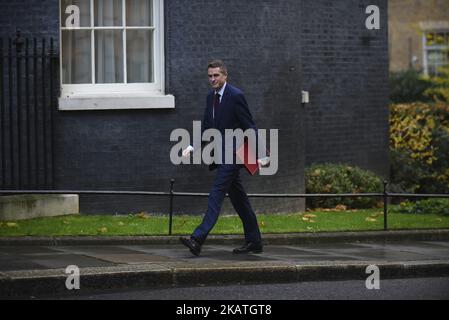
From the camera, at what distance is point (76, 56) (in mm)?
15156

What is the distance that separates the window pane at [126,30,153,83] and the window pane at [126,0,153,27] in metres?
0.13

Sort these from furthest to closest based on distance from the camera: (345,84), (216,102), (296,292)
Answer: (345,84), (216,102), (296,292)

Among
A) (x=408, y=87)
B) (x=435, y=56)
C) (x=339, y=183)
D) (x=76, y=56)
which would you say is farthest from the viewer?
(x=435, y=56)

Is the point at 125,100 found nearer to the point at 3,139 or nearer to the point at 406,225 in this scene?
the point at 3,139

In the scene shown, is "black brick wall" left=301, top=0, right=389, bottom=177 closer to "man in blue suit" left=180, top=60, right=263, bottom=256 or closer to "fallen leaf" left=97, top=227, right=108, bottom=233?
"fallen leaf" left=97, top=227, right=108, bottom=233

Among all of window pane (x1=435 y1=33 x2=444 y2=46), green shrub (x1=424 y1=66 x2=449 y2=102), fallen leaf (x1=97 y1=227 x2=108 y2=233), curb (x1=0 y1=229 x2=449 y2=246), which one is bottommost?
curb (x1=0 y1=229 x2=449 y2=246)

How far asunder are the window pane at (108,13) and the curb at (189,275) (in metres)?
5.69

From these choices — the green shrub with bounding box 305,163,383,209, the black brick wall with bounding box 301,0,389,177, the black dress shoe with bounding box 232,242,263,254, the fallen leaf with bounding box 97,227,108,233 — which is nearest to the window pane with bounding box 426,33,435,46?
the black brick wall with bounding box 301,0,389,177

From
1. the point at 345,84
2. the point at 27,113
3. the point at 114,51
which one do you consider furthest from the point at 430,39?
the point at 27,113

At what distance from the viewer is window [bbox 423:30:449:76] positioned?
31.5 m

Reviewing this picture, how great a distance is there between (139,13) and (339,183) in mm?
4709

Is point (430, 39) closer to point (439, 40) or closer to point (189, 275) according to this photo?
point (439, 40)
